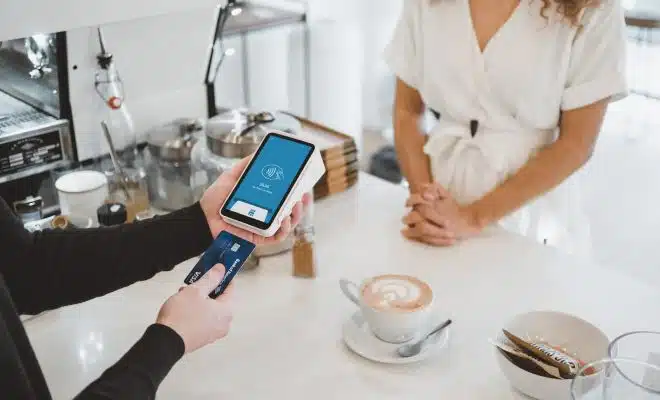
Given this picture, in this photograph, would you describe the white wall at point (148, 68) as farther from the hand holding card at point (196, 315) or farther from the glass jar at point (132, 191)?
the hand holding card at point (196, 315)

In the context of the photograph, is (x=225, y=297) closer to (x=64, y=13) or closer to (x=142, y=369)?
(x=142, y=369)

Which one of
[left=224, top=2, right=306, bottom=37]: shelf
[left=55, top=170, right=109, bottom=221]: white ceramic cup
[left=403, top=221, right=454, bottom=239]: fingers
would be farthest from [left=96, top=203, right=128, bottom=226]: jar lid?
[left=224, top=2, right=306, bottom=37]: shelf

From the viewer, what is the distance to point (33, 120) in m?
1.51

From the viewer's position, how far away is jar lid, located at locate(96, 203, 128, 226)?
1.40 m

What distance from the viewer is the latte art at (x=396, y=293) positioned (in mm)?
1115

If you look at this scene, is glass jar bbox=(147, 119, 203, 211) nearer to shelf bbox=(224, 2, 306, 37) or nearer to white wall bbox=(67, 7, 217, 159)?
white wall bbox=(67, 7, 217, 159)

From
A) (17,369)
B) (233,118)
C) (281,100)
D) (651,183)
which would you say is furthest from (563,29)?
(651,183)

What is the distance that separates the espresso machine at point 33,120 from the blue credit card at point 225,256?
593 millimetres

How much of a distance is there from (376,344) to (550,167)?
0.57m

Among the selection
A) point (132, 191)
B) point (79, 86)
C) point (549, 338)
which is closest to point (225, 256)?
point (549, 338)

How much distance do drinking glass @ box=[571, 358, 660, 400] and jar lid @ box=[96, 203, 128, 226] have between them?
0.86m

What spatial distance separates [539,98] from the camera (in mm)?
1465

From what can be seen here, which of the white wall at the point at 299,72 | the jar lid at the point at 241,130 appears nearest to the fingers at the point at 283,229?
the jar lid at the point at 241,130

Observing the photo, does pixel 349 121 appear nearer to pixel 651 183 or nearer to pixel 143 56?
pixel 651 183
